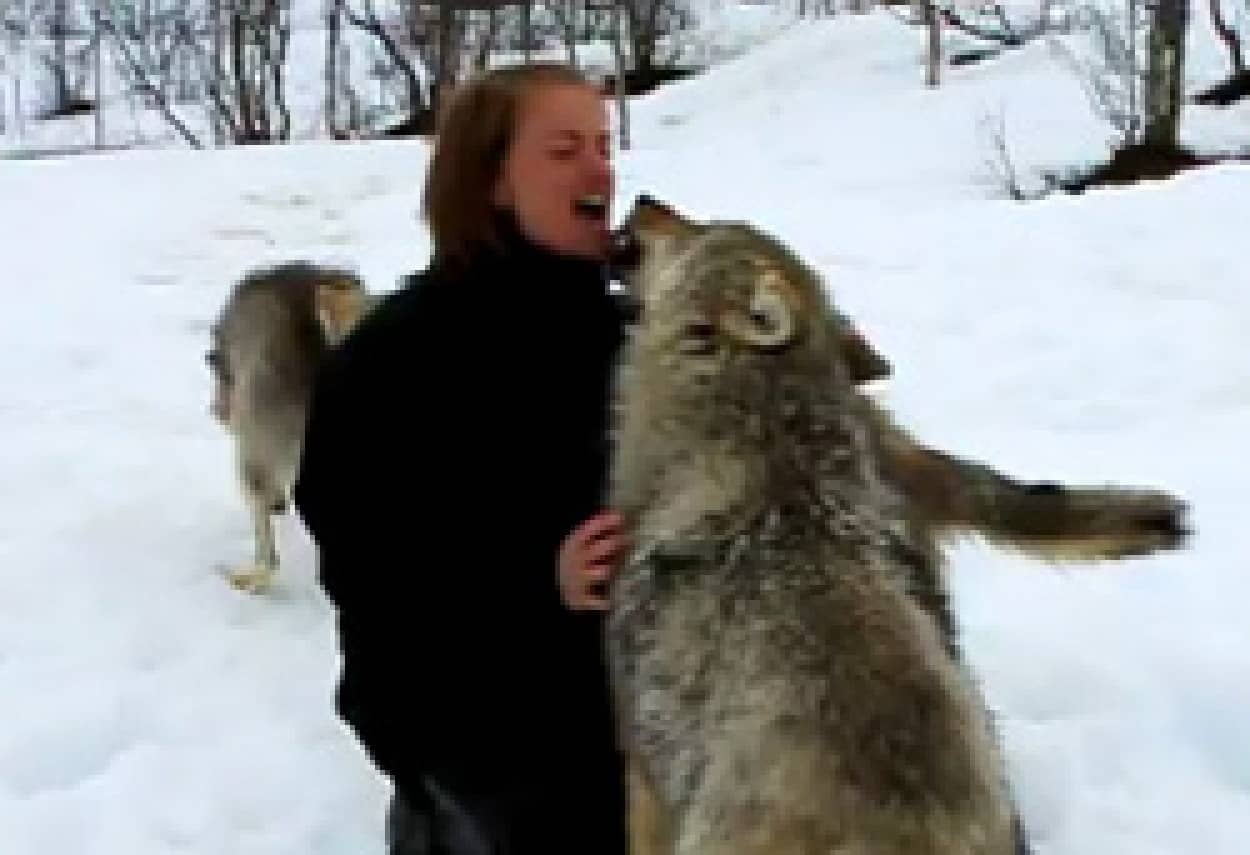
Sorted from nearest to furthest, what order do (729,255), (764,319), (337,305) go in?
(764,319)
(729,255)
(337,305)

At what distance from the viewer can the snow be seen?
421 centimetres

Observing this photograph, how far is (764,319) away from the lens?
110 inches

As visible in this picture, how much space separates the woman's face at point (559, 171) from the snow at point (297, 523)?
1.20 meters

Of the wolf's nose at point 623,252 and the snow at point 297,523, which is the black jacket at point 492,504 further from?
the snow at point 297,523

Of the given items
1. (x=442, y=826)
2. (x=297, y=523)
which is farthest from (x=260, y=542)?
(x=442, y=826)

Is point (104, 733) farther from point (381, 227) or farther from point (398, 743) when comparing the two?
point (381, 227)

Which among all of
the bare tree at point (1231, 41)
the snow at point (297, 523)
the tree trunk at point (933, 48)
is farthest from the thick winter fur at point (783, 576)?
the tree trunk at point (933, 48)

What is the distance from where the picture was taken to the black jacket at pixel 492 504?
3.16 m

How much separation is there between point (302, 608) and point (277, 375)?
689mm

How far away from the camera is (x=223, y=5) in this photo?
31.5 metres

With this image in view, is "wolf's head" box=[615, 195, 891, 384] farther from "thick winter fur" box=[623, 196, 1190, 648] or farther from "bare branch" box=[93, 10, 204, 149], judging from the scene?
"bare branch" box=[93, 10, 204, 149]

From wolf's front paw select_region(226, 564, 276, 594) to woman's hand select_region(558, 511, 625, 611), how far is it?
8.73 feet

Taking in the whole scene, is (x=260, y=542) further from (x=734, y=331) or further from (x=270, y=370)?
(x=734, y=331)

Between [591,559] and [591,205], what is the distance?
615 millimetres
